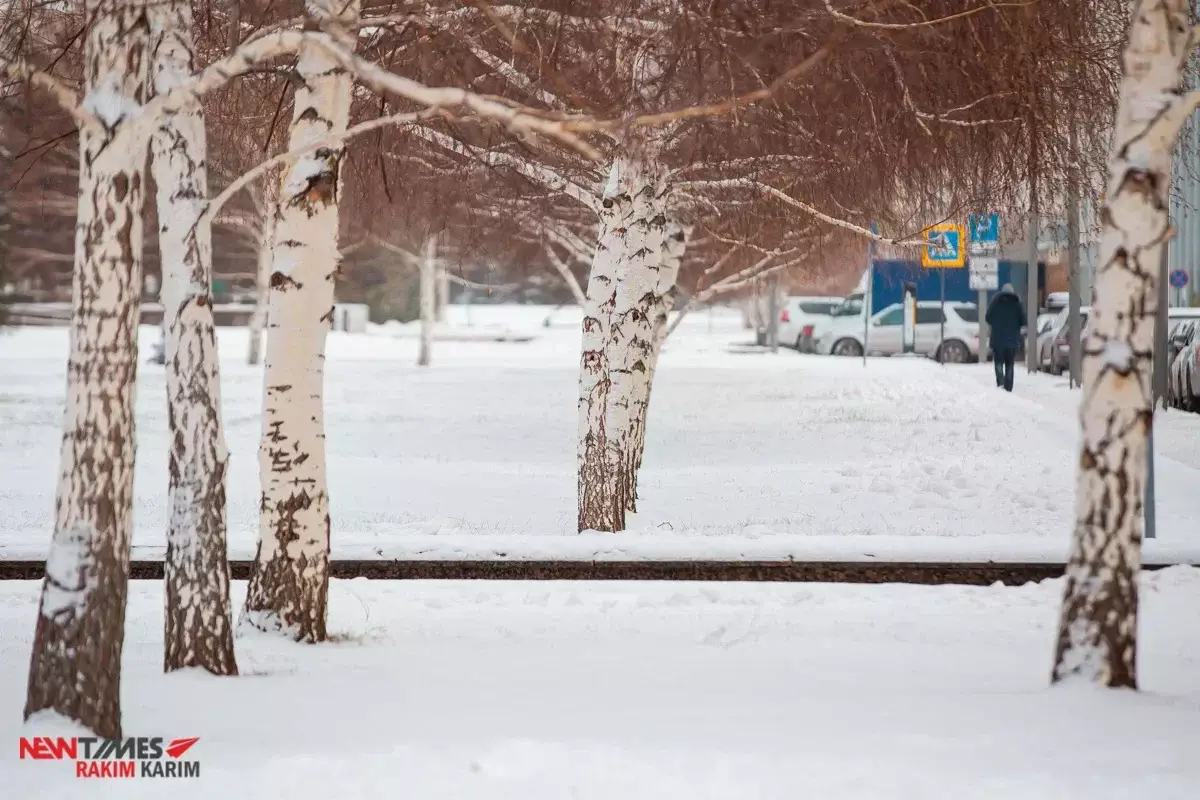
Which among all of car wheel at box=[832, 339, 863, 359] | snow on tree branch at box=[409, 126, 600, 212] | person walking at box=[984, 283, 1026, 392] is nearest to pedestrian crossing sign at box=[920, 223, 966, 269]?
person walking at box=[984, 283, 1026, 392]

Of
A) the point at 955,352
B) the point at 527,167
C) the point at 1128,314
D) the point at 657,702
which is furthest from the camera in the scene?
the point at 955,352

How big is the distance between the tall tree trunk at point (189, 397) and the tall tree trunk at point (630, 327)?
5.60m

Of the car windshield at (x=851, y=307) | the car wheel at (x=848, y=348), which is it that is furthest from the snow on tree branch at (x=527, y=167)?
the car windshield at (x=851, y=307)

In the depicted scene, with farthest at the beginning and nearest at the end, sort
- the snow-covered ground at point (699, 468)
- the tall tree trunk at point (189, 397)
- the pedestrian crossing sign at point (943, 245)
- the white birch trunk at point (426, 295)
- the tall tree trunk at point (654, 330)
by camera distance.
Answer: the white birch trunk at point (426, 295) → the pedestrian crossing sign at point (943, 245) → the tall tree trunk at point (654, 330) → the snow-covered ground at point (699, 468) → the tall tree trunk at point (189, 397)

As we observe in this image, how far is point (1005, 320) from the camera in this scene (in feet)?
92.0

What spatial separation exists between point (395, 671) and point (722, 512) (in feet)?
23.3

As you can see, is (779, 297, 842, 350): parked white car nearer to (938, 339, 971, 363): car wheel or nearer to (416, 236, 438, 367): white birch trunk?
(938, 339, 971, 363): car wheel

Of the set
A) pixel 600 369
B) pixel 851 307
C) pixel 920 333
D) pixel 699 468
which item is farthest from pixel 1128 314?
pixel 851 307

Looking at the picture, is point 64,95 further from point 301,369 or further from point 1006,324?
point 1006,324

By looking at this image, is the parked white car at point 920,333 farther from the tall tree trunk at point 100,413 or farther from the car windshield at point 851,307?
the tall tree trunk at point 100,413

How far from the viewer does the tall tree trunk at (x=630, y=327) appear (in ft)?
38.7

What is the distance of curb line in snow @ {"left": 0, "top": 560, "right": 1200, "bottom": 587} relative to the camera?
30.3ft

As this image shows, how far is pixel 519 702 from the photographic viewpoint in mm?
5898

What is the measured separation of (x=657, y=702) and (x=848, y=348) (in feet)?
148
